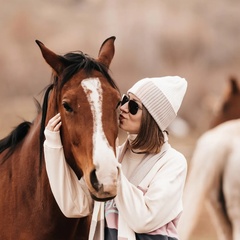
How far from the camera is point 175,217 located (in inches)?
112

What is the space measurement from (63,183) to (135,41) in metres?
16.0

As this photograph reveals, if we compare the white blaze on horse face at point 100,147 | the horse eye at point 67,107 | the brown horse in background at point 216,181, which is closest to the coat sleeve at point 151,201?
the white blaze on horse face at point 100,147

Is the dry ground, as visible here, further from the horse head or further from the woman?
the horse head

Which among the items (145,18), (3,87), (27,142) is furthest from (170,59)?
(27,142)

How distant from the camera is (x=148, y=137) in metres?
2.88

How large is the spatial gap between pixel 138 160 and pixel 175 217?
9.6 inches

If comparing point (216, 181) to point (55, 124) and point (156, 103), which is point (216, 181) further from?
point (55, 124)

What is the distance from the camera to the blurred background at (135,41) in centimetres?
1619

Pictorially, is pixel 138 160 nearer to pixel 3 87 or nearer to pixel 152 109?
pixel 152 109

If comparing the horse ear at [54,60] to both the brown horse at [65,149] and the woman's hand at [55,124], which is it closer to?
the brown horse at [65,149]

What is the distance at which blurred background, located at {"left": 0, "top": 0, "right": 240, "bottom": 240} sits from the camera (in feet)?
53.1

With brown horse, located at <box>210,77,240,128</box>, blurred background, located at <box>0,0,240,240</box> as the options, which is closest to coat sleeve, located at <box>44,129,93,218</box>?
brown horse, located at <box>210,77,240,128</box>

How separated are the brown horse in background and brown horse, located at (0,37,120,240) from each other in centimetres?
207

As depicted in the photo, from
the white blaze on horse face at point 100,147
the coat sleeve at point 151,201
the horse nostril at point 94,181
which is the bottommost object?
the coat sleeve at point 151,201
